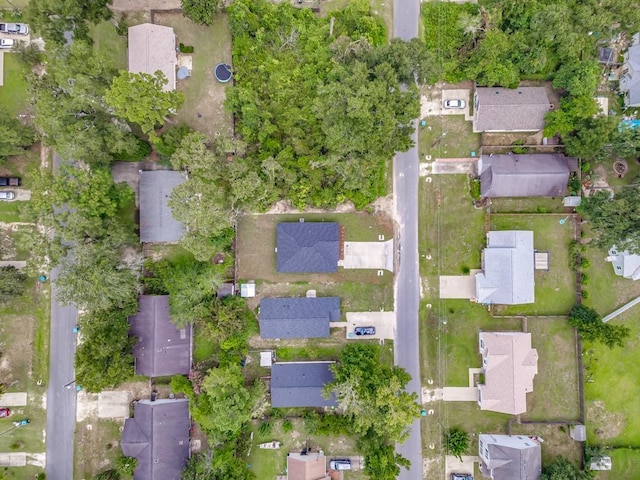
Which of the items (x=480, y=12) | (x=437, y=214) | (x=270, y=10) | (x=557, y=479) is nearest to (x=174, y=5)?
(x=270, y=10)

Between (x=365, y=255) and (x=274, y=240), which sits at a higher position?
(x=274, y=240)

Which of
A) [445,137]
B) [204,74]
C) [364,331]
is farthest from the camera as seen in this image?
[445,137]

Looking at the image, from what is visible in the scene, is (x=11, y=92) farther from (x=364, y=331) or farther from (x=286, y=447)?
(x=286, y=447)

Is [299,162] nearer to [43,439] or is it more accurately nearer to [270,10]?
[270,10]

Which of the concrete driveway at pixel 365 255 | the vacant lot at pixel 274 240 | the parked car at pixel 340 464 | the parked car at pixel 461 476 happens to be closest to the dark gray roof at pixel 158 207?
the vacant lot at pixel 274 240

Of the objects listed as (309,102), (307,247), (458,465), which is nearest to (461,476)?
(458,465)

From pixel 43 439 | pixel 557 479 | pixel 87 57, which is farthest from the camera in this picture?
pixel 43 439
